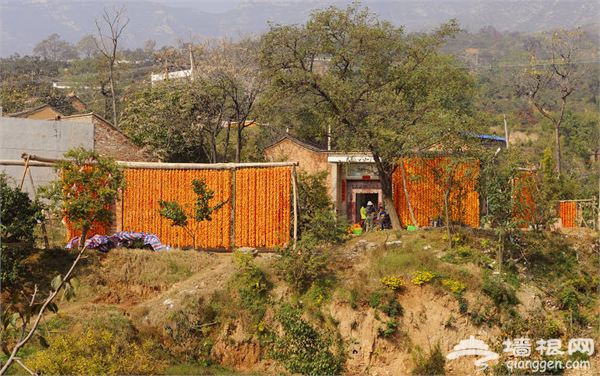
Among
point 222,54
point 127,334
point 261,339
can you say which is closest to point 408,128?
point 261,339

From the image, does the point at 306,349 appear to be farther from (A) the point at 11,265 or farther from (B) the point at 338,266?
(A) the point at 11,265

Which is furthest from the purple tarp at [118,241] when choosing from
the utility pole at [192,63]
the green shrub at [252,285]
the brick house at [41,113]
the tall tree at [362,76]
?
the brick house at [41,113]

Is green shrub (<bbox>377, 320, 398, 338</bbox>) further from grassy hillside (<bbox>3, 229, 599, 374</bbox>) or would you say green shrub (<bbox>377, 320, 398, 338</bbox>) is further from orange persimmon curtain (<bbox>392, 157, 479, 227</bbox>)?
orange persimmon curtain (<bbox>392, 157, 479, 227</bbox>)

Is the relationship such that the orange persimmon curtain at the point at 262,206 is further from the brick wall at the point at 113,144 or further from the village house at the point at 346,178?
the brick wall at the point at 113,144

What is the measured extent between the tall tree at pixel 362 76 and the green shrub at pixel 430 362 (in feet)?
16.6

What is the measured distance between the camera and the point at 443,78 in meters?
18.8

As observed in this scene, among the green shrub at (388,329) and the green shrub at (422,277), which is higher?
the green shrub at (422,277)

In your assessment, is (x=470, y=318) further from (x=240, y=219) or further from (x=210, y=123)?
(x=210, y=123)

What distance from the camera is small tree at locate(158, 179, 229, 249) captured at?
1436 centimetres

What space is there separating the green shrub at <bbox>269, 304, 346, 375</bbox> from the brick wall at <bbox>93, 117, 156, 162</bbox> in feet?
35.2

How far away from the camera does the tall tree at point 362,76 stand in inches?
637

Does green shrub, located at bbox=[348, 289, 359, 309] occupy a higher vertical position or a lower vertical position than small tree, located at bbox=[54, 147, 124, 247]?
lower

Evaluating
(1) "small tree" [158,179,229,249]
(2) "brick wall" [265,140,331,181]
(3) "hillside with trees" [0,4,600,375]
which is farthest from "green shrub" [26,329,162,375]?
(2) "brick wall" [265,140,331,181]

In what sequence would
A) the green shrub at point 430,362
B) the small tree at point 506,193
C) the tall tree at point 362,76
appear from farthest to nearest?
the tall tree at point 362,76 → the small tree at point 506,193 → the green shrub at point 430,362
